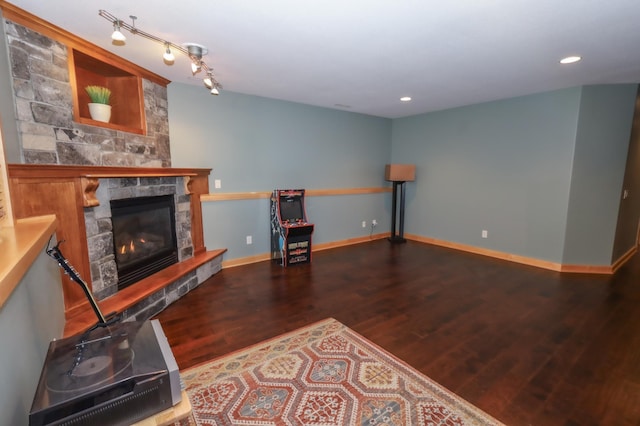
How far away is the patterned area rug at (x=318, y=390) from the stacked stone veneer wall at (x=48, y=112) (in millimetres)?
1913

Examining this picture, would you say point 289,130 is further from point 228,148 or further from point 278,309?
point 278,309

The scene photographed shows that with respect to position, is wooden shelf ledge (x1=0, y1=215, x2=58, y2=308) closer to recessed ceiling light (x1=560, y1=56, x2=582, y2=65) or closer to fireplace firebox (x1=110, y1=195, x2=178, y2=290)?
fireplace firebox (x1=110, y1=195, x2=178, y2=290)

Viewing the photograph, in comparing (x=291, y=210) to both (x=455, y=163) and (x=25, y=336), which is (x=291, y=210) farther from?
(x=25, y=336)

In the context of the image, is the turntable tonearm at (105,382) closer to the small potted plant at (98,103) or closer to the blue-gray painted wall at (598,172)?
the small potted plant at (98,103)

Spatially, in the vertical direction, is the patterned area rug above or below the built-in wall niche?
below

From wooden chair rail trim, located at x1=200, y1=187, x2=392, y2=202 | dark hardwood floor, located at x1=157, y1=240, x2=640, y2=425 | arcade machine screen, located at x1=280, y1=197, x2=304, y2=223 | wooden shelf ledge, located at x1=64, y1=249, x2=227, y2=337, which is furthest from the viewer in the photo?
arcade machine screen, located at x1=280, y1=197, x2=304, y2=223

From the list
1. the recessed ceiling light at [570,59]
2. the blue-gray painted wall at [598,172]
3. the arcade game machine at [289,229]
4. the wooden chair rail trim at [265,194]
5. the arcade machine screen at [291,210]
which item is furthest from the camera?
the arcade machine screen at [291,210]

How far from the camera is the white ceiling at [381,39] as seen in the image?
183cm

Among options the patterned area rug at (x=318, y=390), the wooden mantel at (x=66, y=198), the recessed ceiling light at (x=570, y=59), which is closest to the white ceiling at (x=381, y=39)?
the recessed ceiling light at (x=570, y=59)

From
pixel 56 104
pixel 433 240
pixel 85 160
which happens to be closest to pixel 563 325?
pixel 433 240

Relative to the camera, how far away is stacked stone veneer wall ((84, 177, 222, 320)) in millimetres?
2398

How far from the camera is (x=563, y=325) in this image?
2547mm

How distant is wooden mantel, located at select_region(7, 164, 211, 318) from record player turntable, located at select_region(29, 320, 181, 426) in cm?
114

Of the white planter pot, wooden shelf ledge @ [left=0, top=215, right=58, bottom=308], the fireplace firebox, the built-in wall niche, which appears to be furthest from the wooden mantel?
the built-in wall niche
